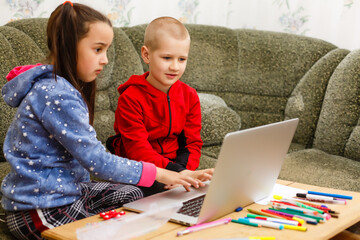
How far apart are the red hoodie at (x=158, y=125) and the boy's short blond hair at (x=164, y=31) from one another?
0.47 ft

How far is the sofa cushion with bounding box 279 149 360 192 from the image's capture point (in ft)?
6.31

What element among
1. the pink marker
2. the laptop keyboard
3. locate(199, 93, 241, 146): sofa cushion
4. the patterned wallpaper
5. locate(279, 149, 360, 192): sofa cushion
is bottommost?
locate(279, 149, 360, 192): sofa cushion

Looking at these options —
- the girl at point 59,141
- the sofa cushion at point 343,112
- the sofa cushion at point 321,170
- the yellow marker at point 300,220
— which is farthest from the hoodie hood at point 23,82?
the sofa cushion at point 343,112

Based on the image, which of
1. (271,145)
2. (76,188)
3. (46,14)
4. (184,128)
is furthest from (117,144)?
(46,14)

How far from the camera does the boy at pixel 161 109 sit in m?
1.67

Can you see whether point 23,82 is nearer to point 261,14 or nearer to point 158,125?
point 158,125

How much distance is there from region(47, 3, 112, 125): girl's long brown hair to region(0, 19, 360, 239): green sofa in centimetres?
67

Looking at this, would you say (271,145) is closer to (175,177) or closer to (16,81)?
(175,177)

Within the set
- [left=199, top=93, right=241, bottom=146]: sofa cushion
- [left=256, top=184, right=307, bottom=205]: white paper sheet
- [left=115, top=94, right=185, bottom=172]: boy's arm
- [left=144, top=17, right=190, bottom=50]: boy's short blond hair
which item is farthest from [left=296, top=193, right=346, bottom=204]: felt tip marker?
[left=199, top=93, right=241, bottom=146]: sofa cushion

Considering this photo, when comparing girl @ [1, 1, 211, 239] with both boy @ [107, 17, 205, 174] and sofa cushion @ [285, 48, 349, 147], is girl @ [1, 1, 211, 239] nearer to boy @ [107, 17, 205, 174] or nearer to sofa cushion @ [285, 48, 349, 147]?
boy @ [107, 17, 205, 174]

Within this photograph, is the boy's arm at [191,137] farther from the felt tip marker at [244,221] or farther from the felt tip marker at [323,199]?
the felt tip marker at [244,221]

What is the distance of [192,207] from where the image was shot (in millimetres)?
1196

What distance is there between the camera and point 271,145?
3.98ft

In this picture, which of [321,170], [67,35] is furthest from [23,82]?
[321,170]
